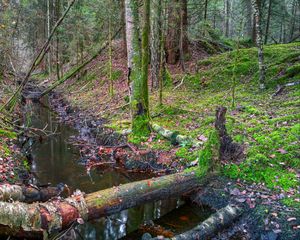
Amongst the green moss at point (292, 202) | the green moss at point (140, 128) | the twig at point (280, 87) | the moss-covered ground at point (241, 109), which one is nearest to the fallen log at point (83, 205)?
the moss-covered ground at point (241, 109)

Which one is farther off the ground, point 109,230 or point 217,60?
point 217,60

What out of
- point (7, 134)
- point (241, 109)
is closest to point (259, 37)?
point (241, 109)

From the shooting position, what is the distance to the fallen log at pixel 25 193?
5.22m

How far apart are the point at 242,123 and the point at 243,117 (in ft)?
2.08

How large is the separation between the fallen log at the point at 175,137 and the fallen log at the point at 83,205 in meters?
1.90

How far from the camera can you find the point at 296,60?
14.2 m

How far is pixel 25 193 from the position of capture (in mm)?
5910

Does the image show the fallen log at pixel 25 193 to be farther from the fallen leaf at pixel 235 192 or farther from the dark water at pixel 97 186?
the fallen leaf at pixel 235 192

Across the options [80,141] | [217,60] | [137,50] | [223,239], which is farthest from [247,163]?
[217,60]

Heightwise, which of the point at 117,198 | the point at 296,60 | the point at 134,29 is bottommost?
the point at 117,198

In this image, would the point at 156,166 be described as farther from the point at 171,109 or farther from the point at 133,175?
the point at 171,109

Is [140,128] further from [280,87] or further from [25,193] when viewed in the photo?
[280,87]

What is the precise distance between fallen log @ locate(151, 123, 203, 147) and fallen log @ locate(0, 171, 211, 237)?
1.90 m

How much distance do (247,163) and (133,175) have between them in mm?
3221
